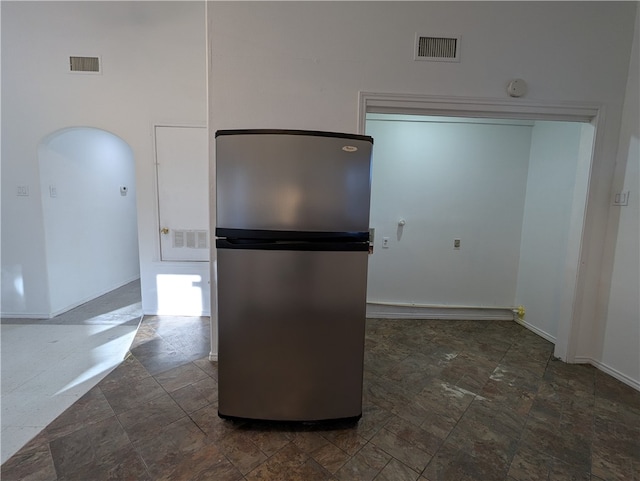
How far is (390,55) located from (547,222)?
240 centimetres

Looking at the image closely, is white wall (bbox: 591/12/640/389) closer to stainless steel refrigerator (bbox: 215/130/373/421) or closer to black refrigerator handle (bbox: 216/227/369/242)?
stainless steel refrigerator (bbox: 215/130/373/421)

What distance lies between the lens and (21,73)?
9.68 feet

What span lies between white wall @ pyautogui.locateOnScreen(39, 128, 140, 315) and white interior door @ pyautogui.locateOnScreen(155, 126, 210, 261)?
41.8 inches

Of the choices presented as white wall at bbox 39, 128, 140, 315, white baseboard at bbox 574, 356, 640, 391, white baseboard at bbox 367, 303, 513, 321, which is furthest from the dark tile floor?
white wall at bbox 39, 128, 140, 315

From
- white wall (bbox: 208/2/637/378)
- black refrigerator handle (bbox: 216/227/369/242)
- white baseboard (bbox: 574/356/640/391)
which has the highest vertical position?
white wall (bbox: 208/2/637/378)

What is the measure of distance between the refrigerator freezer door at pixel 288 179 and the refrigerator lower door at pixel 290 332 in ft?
0.59

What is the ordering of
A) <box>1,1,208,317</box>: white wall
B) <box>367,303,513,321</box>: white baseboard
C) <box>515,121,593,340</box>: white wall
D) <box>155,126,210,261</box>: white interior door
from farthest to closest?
<box>367,303,513,321</box>: white baseboard
<box>155,126,210,261</box>: white interior door
<box>1,1,208,317</box>: white wall
<box>515,121,593,340</box>: white wall

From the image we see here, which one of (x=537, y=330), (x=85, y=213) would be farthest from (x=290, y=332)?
(x=85, y=213)

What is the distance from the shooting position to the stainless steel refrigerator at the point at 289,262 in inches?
59.9

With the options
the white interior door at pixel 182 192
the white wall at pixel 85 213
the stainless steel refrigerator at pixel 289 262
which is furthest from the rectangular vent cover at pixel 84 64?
the stainless steel refrigerator at pixel 289 262

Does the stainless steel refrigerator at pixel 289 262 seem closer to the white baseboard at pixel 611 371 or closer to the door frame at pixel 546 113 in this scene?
the door frame at pixel 546 113

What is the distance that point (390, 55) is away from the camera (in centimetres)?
216

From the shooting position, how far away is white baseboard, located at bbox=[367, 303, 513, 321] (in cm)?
345

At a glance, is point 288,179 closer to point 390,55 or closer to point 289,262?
point 289,262
